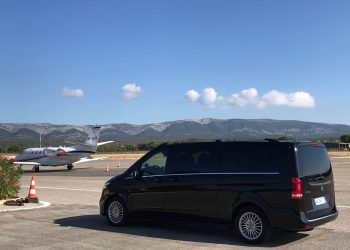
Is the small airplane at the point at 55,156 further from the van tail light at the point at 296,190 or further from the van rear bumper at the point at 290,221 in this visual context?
the van tail light at the point at 296,190

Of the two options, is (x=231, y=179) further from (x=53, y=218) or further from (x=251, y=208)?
(x=53, y=218)

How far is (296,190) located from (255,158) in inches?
38.9

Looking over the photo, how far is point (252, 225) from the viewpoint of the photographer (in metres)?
8.93

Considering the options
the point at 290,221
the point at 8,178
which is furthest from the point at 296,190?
the point at 8,178

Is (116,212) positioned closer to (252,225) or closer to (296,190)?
(252,225)

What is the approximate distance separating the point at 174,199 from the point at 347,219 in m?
4.24

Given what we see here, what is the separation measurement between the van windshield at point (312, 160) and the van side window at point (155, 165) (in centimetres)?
288

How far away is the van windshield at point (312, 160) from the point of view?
8836 millimetres

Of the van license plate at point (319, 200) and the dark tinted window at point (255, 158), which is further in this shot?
the van license plate at point (319, 200)

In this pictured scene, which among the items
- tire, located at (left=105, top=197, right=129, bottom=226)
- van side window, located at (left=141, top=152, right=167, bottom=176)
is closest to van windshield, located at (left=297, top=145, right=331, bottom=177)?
van side window, located at (left=141, top=152, right=167, bottom=176)

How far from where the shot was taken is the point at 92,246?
28.8ft

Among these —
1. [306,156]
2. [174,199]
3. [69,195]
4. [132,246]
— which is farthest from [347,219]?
[69,195]

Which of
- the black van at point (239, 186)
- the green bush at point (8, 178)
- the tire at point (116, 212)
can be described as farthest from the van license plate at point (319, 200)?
the green bush at point (8, 178)

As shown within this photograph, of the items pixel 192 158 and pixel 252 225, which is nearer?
pixel 252 225
